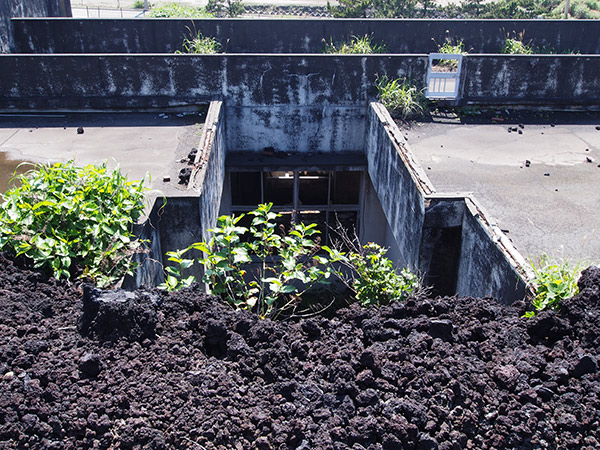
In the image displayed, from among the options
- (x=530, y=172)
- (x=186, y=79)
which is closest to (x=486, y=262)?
(x=530, y=172)

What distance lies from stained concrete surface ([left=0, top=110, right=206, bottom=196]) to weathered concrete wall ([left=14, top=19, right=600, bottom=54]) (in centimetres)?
420

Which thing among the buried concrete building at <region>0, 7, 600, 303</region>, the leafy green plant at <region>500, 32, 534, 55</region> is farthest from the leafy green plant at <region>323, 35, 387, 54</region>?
the leafy green plant at <region>500, 32, 534, 55</region>

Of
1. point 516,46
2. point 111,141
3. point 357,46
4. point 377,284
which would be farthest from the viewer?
point 516,46

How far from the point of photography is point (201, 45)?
1297 centimetres

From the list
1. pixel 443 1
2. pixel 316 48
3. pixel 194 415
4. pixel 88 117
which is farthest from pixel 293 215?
pixel 443 1

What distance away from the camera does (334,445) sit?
3.38m

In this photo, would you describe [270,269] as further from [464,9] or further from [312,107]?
[464,9]

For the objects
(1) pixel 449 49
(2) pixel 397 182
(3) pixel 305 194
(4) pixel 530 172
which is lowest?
(3) pixel 305 194

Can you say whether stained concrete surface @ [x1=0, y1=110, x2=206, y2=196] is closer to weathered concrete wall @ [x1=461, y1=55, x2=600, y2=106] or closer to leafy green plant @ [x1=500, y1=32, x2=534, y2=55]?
weathered concrete wall @ [x1=461, y1=55, x2=600, y2=106]

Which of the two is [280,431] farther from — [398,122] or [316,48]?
[316,48]

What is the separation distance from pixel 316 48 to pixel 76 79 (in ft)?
20.2

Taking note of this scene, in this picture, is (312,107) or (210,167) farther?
(312,107)

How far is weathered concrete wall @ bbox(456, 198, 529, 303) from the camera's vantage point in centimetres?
542

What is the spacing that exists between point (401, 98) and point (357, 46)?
3663mm
